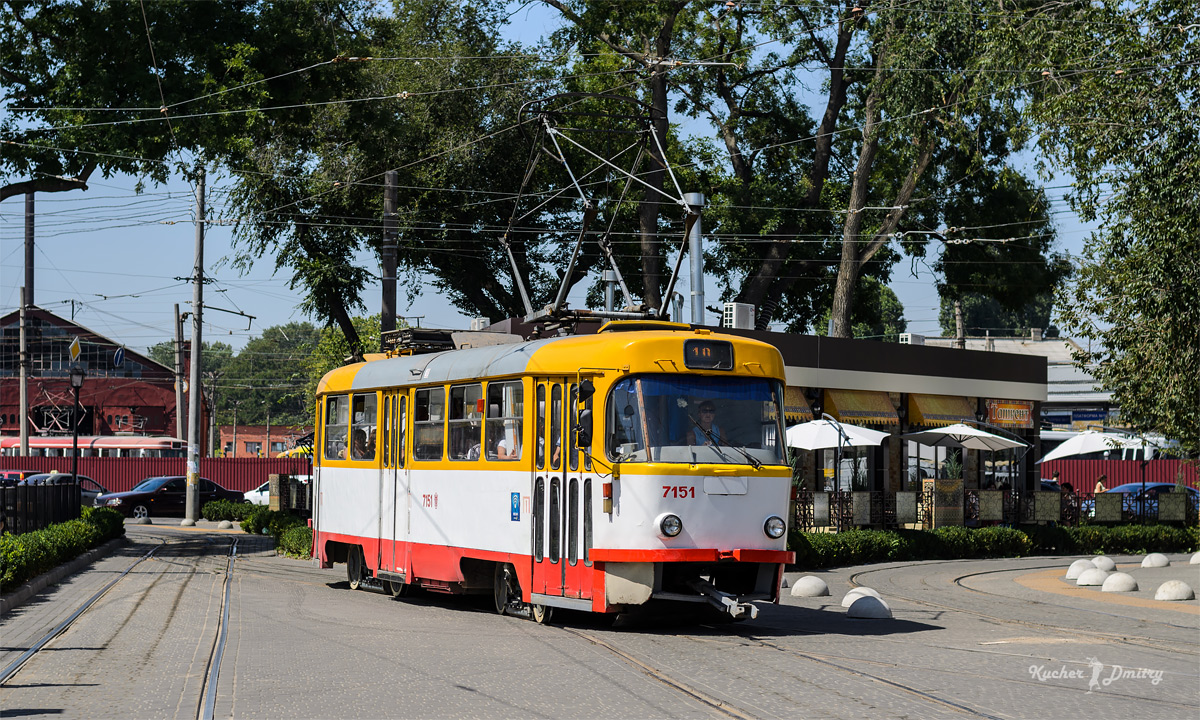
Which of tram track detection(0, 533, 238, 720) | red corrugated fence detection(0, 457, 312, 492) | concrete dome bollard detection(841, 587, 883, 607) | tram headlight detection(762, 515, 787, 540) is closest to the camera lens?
tram track detection(0, 533, 238, 720)

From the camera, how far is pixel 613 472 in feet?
44.1

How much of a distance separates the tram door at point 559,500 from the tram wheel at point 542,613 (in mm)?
254

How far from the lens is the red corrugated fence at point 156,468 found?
5900 centimetres

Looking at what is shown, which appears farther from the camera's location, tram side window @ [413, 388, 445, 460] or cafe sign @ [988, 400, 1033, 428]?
cafe sign @ [988, 400, 1033, 428]

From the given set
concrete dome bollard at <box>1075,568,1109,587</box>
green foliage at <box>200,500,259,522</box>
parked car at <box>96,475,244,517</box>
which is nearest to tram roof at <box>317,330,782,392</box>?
concrete dome bollard at <box>1075,568,1109,587</box>

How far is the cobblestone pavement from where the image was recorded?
9.15m

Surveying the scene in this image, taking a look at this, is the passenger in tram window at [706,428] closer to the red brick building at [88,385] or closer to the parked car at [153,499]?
the parked car at [153,499]

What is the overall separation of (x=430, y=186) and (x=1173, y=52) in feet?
86.8

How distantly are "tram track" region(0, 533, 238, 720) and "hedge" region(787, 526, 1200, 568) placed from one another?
1061 centimetres

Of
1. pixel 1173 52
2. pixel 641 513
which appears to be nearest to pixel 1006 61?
pixel 1173 52

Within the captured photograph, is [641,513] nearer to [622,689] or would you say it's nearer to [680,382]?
[680,382]

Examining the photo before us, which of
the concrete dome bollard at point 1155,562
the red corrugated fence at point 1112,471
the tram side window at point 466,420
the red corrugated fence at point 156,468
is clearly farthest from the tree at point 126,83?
the red corrugated fence at point 1112,471

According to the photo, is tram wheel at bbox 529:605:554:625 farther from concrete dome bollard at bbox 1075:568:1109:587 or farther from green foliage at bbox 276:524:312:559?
green foliage at bbox 276:524:312:559

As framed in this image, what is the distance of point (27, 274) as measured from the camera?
59.5 metres
